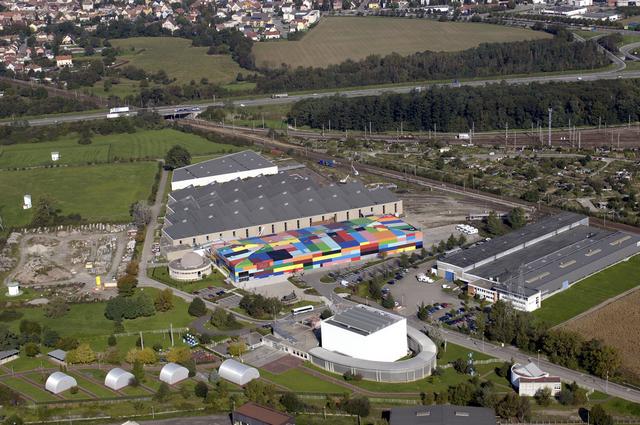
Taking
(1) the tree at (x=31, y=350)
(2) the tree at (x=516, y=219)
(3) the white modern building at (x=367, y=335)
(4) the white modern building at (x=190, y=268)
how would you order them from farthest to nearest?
(2) the tree at (x=516, y=219) → (4) the white modern building at (x=190, y=268) → (1) the tree at (x=31, y=350) → (3) the white modern building at (x=367, y=335)

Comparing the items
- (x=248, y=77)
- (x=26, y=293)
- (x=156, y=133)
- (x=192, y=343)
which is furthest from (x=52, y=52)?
(x=192, y=343)

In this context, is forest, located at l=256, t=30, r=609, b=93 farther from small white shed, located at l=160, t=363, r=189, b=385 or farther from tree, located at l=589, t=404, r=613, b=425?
tree, located at l=589, t=404, r=613, b=425

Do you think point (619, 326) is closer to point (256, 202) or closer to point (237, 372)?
point (237, 372)

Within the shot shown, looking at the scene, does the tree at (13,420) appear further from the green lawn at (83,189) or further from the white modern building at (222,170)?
the white modern building at (222,170)

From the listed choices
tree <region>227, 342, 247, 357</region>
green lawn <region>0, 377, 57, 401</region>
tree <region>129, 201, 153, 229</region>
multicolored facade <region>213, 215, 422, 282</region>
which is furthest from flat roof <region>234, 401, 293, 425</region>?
tree <region>129, 201, 153, 229</region>

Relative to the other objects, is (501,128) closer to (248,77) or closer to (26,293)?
(248,77)

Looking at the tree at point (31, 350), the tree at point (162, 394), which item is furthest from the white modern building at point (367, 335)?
the tree at point (31, 350)
